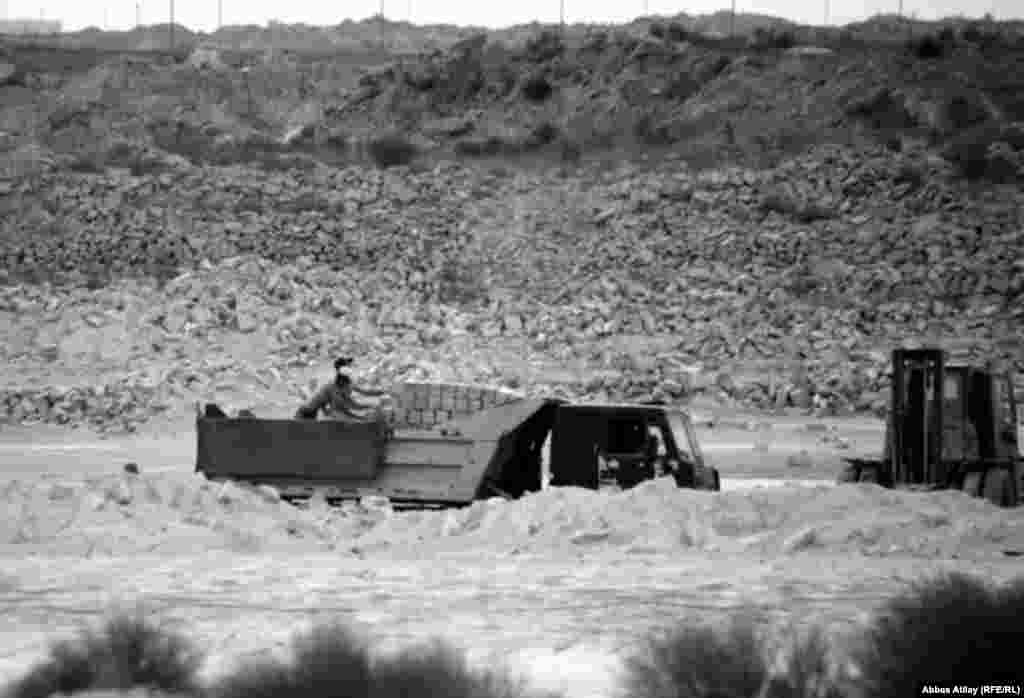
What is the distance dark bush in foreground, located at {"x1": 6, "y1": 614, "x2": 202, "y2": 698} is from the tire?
1131 cm

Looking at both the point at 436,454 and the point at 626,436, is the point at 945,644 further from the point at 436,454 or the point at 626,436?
the point at 626,436

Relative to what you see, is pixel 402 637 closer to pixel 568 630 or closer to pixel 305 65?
pixel 568 630

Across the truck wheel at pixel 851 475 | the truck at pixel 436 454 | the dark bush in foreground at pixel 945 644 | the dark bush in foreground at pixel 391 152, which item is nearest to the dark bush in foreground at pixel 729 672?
the dark bush in foreground at pixel 945 644

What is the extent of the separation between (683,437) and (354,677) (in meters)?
11.0

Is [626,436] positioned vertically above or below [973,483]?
above

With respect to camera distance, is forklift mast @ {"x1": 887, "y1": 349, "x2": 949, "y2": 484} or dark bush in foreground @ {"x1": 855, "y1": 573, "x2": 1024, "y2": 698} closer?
dark bush in foreground @ {"x1": 855, "y1": 573, "x2": 1024, "y2": 698}

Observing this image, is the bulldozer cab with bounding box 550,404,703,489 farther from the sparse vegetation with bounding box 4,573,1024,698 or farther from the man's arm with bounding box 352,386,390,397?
the sparse vegetation with bounding box 4,573,1024,698

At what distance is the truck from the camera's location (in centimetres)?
1906

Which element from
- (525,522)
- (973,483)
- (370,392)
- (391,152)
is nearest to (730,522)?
(525,522)

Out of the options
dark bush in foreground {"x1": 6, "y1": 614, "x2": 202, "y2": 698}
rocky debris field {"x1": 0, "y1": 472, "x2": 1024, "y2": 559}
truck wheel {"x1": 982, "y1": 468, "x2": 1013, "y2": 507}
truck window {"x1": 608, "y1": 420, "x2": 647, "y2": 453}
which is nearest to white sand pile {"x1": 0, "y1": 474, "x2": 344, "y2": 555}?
rocky debris field {"x1": 0, "y1": 472, "x2": 1024, "y2": 559}

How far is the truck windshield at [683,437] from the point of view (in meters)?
20.0

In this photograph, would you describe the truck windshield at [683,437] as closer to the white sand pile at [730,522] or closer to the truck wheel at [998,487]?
the white sand pile at [730,522]

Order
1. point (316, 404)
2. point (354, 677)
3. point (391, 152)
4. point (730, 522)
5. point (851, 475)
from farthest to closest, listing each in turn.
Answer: point (391, 152) → point (851, 475) → point (316, 404) → point (730, 522) → point (354, 677)

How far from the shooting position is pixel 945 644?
980 centimetres
